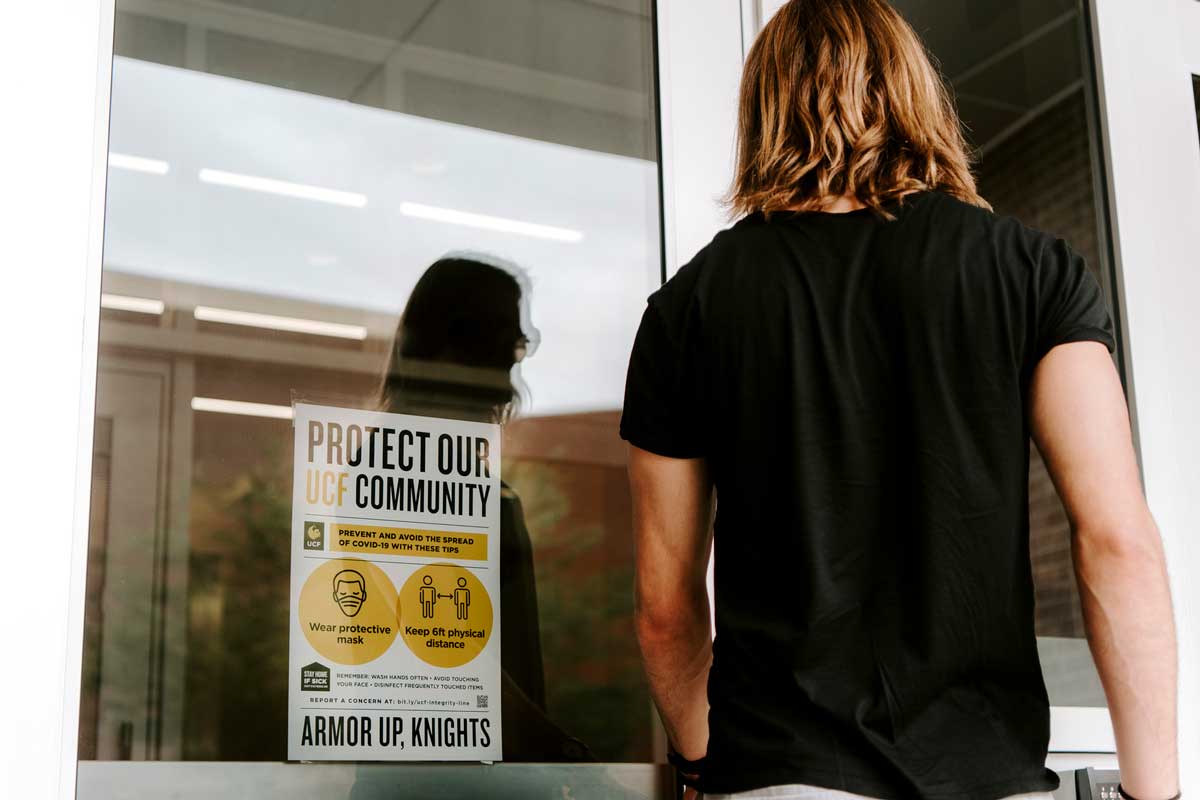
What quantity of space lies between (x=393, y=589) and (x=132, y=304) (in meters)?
0.53

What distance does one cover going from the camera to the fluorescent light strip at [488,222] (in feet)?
6.81

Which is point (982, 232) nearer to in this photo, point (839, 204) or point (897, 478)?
point (839, 204)

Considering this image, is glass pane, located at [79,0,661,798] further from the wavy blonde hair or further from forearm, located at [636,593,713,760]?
the wavy blonde hair

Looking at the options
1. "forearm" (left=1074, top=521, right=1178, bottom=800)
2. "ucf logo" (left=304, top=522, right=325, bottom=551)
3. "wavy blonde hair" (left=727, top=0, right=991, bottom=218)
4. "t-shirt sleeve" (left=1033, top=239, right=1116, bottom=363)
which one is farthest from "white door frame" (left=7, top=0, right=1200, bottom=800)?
"forearm" (left=1074, top=521, right=1178, bottom=800)

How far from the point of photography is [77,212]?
1.77 m

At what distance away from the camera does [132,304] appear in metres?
1.80

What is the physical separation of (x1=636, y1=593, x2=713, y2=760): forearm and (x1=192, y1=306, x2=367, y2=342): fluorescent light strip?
62 centimetres

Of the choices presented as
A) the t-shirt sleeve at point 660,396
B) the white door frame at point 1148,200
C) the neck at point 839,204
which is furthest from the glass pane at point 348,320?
the neck at point 839,204

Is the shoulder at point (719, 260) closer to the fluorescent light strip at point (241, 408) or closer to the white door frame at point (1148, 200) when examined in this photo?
the fluorescent light strip at point (241, 408)

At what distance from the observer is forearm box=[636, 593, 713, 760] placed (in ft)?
5.39

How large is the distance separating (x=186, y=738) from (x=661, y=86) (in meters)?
1.35

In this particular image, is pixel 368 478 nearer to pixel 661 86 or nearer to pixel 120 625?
pixel 120 625

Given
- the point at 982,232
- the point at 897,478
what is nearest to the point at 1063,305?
the point at 982,232

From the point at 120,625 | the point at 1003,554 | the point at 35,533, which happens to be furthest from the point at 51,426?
the point at 1003,554
